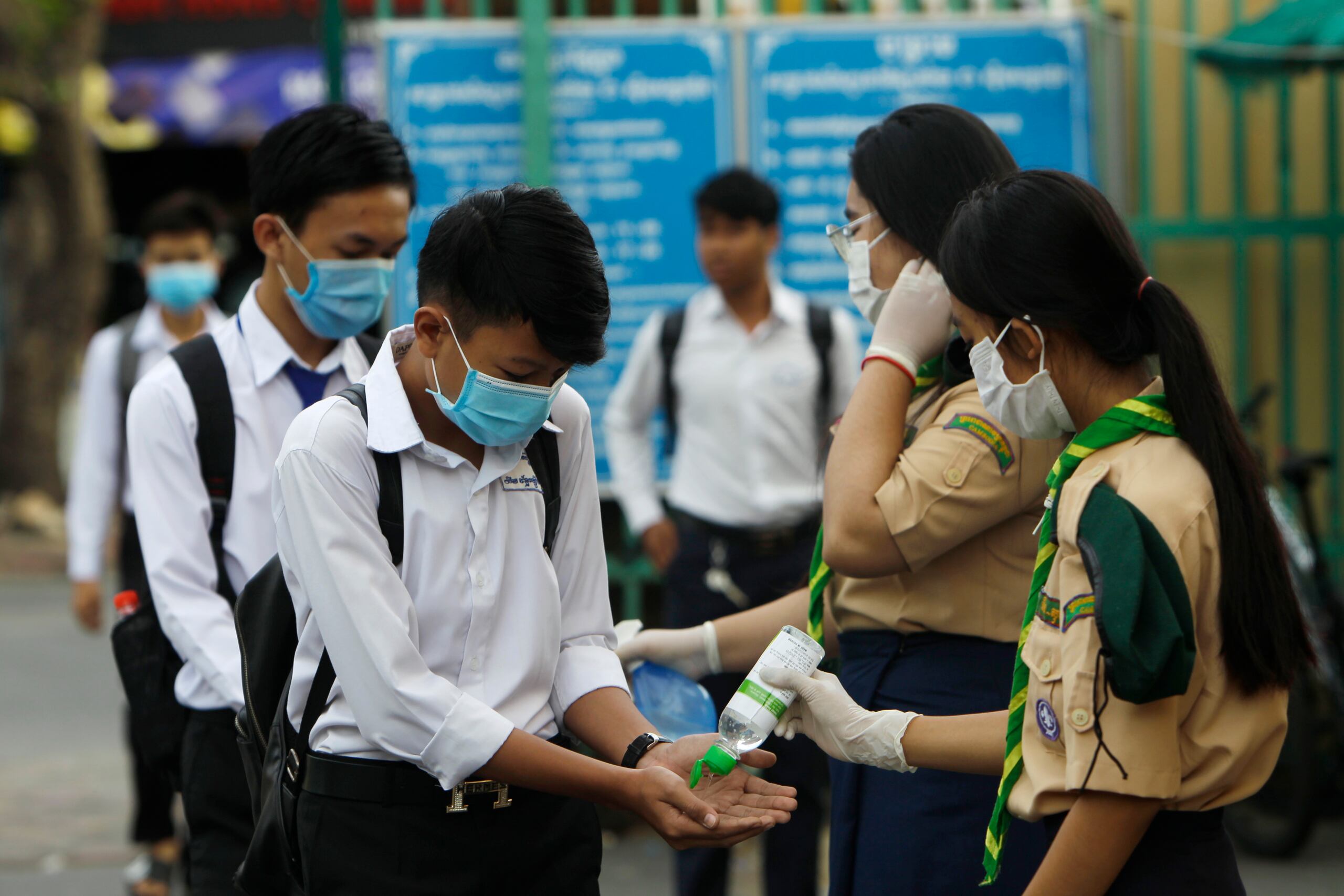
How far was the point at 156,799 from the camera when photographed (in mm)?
4715

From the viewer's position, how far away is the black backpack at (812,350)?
4648 mm

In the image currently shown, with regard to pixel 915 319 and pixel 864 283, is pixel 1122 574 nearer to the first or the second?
pixel 915 319

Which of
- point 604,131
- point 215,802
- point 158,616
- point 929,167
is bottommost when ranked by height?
point 215,802

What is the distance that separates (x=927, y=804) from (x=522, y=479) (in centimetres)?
85

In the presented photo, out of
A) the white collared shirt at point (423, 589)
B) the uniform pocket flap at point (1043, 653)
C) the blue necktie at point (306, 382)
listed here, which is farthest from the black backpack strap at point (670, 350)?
the uniform pocket flap at point (1043, 653)

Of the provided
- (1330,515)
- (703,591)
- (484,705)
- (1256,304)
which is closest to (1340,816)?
(1330,515)

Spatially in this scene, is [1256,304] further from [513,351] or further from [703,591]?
[513,351]

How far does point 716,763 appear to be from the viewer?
81.6 inches

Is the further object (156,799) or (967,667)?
(156,799)

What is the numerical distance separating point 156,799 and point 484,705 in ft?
10.3

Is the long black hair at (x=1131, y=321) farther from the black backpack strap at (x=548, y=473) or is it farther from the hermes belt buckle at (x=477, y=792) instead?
the hermes belt buckle at (x=477, y=792)

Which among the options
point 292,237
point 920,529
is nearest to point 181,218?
point 292,237

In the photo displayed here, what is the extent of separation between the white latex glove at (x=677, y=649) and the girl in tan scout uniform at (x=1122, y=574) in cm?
77

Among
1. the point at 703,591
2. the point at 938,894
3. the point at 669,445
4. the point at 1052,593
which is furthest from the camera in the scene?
the point at 669,445
